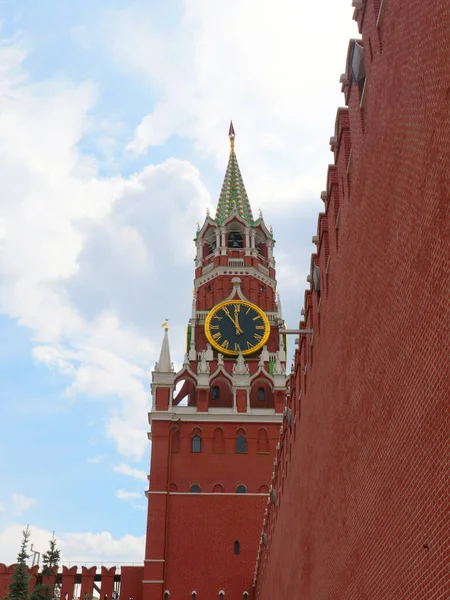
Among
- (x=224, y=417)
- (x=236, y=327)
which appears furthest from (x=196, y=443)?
(x=236, y=327)

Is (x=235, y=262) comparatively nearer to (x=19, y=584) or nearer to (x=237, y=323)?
(x=237, y=323)

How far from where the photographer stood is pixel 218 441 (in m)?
41.5

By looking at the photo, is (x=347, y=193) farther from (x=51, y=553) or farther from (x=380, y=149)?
(x=51, y=553)

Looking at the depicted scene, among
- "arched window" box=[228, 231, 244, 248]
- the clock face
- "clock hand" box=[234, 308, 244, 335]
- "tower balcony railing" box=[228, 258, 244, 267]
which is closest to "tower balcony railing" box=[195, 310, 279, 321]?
the clock face

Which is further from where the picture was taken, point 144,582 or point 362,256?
point 144,582

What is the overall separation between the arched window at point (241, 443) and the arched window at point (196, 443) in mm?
2072

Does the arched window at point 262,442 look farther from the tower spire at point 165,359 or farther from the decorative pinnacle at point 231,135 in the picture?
the decorative pinnacle at point 231,135

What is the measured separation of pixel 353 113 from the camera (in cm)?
1267

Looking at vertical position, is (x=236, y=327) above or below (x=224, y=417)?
above

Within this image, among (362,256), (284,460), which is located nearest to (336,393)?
(362,256)

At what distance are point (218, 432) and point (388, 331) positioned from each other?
109 feet

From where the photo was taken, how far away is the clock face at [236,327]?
149 ft

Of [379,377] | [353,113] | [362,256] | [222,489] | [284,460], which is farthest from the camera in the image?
[222,489]

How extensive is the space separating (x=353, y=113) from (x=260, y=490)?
99.8 feet
